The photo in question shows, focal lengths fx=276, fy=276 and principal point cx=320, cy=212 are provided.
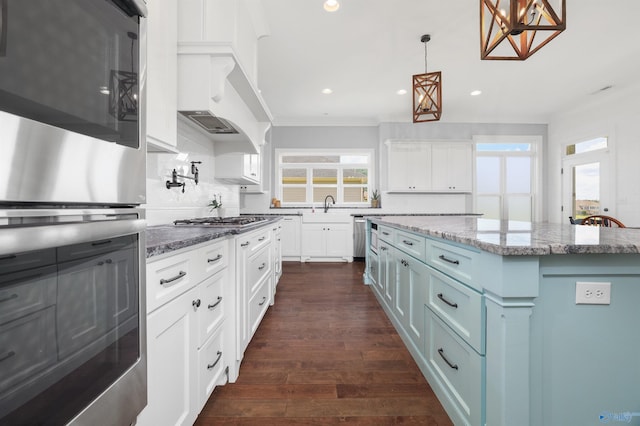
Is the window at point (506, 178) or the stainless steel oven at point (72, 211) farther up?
the window at point (506, 178)

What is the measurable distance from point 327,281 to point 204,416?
2513 mm

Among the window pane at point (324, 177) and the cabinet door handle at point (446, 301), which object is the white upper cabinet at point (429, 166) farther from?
the cabinet door handle at point (446, 301)

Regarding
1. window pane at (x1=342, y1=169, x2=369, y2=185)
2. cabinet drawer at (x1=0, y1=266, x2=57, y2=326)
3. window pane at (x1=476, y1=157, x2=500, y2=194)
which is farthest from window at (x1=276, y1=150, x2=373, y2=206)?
cabinet drawer at (x1=0, y1=266, x2=57, y2=326)

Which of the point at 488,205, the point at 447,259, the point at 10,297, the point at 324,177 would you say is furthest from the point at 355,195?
the point at 10,297

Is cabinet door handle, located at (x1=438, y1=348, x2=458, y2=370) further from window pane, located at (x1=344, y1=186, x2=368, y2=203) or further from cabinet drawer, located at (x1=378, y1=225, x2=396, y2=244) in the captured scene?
window pane, located at (x1=344, y1=186, x2=368, y2=203)

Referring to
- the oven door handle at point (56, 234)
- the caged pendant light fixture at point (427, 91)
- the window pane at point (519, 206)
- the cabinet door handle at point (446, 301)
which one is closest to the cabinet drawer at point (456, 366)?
the cabinet door handle at point (446, 301)

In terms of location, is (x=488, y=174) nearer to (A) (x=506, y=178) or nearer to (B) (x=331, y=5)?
(A) (x=506, y=178)

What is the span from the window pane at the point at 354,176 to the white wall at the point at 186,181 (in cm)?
343

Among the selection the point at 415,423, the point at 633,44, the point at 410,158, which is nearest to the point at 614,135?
the point at 633,44

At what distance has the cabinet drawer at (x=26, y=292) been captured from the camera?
1.29 ft

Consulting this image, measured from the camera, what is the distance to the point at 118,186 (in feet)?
2.01

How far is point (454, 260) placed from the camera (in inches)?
48.5

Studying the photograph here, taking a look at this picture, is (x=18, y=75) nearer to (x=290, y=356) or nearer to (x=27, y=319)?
(x=27, y=319)

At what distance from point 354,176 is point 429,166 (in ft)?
5.01
